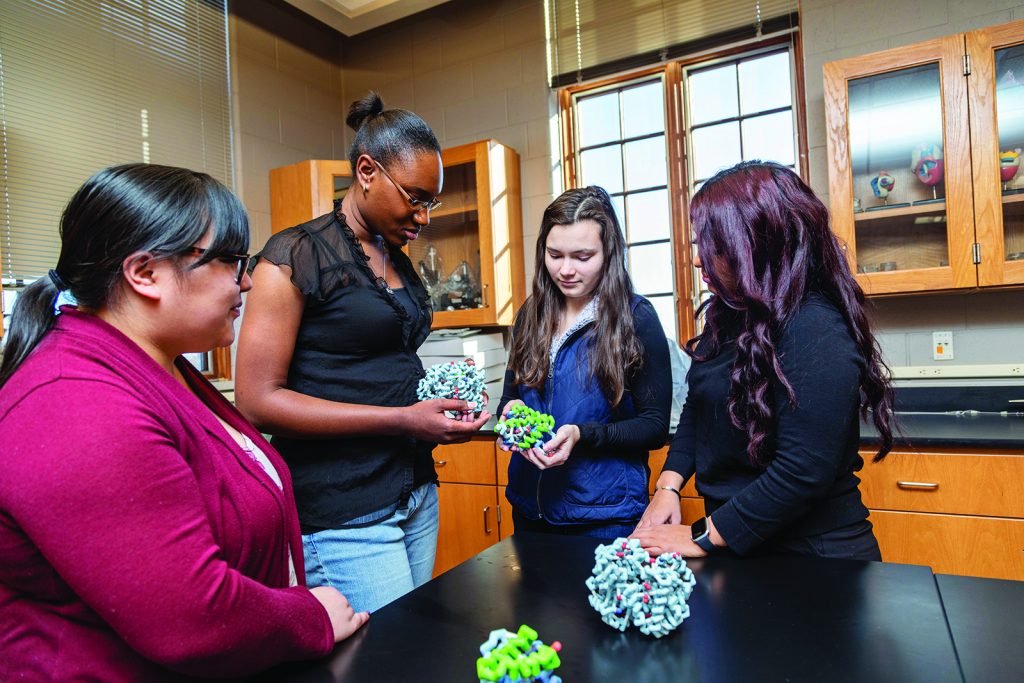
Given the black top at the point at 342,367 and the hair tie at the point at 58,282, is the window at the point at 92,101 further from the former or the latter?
the hair tie at the point at 58,282

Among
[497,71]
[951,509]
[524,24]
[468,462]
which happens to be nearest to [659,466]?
[468,462]

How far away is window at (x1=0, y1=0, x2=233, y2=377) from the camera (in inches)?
94.8

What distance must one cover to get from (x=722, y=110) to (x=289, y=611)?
2905 mm

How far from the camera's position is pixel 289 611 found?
0.75 metres

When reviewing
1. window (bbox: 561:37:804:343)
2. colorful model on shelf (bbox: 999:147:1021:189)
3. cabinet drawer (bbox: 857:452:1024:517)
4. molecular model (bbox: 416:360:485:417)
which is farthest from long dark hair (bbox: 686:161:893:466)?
window (bbox: 561:37:804:343)

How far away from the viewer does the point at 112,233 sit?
2.52 feet

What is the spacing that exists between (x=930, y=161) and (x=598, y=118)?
60.5 inches

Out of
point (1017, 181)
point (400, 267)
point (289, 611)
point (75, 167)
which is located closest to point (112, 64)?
point (75, 167)

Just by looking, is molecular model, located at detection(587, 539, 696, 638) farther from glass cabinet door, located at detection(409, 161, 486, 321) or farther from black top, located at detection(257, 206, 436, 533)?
glass cabinet door, located at detection(409, 161, 486, 321)

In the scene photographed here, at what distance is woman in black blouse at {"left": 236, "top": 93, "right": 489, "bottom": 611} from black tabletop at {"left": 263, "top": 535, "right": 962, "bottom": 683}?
10.4 inches

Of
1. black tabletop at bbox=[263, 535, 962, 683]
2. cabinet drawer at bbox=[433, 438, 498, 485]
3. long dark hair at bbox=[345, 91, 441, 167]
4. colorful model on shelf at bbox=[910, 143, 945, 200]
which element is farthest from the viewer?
cabinet drawer at bbox=[433, 438, 498, 485]

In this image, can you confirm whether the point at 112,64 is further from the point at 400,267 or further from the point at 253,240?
the point at 400,267

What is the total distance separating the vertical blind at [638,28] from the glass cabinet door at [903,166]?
63cm

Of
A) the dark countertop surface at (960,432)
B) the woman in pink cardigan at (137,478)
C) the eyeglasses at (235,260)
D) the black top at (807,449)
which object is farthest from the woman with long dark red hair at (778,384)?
the dark countertop surface at (960,432)
